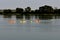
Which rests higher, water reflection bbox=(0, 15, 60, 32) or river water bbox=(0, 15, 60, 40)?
river water bbox=(0, 15, 60, 40)

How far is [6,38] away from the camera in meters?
17.0

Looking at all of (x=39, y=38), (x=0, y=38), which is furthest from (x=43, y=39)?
(x=0, y=38)

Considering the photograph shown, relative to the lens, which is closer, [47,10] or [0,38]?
[0,38]

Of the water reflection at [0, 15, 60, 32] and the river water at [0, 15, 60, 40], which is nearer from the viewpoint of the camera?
the river water at [0, 15, 60, 40]

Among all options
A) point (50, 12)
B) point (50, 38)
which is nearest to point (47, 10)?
point (50, 12)

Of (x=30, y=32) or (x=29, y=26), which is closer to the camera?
(x=30, y=32)

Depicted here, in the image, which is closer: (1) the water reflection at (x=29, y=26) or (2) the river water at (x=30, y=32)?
(2) the river water at (x=30, y=32)

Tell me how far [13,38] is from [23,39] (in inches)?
31.0

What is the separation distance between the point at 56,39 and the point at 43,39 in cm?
93

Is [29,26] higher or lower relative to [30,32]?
lower

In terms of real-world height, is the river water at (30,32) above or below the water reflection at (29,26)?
above

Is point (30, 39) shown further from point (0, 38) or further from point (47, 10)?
point (47, 10)

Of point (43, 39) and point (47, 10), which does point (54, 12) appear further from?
point (43, 39)

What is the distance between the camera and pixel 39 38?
1691cm
